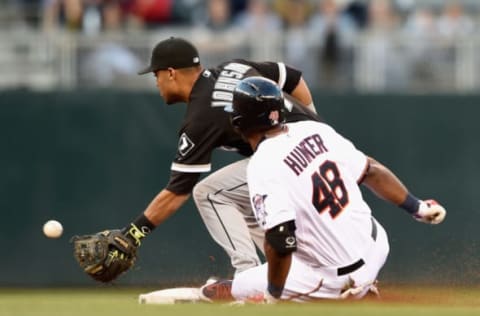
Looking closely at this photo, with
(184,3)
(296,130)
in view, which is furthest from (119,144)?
(296,130)

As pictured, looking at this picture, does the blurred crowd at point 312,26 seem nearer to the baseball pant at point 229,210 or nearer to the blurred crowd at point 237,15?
the blurred crowd at point 237,15

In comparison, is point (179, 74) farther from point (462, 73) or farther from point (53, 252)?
point (462, 73)

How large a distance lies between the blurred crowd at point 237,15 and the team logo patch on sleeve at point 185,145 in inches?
246

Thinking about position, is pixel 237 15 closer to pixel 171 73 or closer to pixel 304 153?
pixel 171 73

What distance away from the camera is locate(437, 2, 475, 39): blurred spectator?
1491 centimetres

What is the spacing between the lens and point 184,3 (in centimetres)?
1553

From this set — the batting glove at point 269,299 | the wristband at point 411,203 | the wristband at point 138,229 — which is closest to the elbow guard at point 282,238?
the batting glove at point 269,299

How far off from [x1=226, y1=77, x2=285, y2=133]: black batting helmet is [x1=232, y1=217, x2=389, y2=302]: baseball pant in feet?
2.83

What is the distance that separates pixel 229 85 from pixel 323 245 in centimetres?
156

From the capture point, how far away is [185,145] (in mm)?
8250

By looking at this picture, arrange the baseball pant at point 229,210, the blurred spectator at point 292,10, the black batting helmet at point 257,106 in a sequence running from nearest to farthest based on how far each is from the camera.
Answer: the black batting helmet at point 257,106, the baseball pant at point 229,210, the blurred spectator at point 292,10

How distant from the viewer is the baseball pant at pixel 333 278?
7.55 meters

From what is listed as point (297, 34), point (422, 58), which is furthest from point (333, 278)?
point (297, 34)

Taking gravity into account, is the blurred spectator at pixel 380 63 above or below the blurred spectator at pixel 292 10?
below
